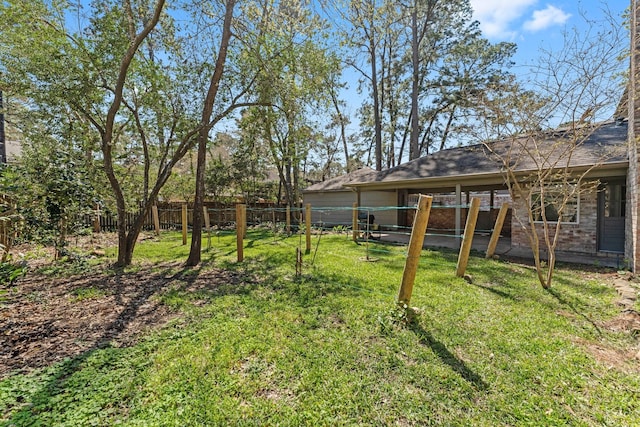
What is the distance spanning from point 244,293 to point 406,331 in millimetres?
2483

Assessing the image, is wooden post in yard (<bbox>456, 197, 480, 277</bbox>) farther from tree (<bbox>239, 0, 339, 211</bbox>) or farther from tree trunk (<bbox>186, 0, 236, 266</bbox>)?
tree trunk (<bbox>186, 0, 236, 266</bbox>)

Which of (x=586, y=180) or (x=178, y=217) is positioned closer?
(x=586, y=180)

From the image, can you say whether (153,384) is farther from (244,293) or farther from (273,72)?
(273,72)

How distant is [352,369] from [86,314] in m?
3.33

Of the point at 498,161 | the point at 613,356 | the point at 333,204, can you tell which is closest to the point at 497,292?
the point at 613,356

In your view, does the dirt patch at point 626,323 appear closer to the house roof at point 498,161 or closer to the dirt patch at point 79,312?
the house roof at point 498,161

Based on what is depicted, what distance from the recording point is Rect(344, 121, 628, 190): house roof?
6.35 meters

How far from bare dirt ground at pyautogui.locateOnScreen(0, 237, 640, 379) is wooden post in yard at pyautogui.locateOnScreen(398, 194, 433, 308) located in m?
1.73

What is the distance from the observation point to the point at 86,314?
11.7 ft

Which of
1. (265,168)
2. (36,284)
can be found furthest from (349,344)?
(265,168)

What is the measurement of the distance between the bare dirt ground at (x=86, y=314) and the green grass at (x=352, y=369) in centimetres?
19

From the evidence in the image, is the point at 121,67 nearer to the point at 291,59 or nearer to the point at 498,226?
the point at 291,59

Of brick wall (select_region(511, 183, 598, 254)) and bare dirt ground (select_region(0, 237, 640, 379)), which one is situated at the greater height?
brick wall (select_region(511, 183, 598, 254))

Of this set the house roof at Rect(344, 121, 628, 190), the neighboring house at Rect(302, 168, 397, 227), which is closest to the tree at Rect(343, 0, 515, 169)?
the neighboring house at Rect(302, 168, 397, 227)
